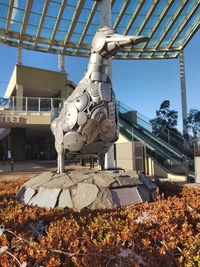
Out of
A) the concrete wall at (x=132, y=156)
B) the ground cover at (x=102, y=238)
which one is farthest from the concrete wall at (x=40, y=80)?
the ground cover at (x=102, y=238)

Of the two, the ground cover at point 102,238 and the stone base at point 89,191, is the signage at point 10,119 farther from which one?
the ground cover at point 102,238

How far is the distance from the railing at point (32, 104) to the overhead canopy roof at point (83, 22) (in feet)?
A: 20.3

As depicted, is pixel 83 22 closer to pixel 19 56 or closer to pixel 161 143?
pixel 19 56

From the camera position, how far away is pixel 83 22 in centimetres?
2381

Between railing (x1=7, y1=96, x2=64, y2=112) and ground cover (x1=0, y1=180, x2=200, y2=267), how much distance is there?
18.4 m

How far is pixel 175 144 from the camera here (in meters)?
17.1

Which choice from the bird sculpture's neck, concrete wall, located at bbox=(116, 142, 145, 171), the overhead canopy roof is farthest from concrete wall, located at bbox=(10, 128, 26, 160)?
the bird sculpture's neck

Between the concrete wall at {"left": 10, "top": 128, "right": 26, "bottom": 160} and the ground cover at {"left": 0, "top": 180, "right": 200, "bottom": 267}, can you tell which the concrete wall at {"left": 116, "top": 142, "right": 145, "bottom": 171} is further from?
the concrete wall at {"left": 10, "top": 128, "right": 26, "bottom": 160}

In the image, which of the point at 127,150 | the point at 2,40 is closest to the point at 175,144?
the point at 127,150

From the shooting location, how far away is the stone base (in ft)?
14.3

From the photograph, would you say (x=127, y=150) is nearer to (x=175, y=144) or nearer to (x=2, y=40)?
(x=175, y=144)

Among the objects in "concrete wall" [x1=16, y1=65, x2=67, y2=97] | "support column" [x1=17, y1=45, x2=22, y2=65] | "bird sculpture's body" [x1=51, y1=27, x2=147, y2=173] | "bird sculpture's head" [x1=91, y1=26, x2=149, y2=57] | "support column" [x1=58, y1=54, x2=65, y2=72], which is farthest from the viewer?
"support column" [x1=58, y1=54, x2=65, y2=72]

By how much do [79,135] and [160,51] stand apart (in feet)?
86.9

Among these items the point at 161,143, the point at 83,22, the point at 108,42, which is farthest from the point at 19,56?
the point at 108,42
